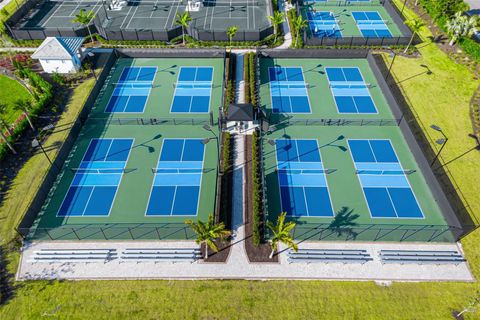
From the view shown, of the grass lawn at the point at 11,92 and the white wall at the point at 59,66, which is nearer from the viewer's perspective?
the grass lawn at the point at 11,92

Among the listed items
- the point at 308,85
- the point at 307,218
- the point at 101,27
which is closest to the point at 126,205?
the point at 307,218

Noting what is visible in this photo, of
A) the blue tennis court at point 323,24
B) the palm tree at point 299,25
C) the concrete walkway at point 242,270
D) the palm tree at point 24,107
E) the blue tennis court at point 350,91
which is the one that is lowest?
the concrete walkway at point 242,270

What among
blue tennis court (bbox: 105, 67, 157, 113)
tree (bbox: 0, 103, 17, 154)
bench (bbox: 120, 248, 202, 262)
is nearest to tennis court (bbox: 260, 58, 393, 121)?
blue tennis court (bbox: 105, 67, 157, 113)

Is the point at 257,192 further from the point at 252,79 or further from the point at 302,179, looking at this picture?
the point at 252,79

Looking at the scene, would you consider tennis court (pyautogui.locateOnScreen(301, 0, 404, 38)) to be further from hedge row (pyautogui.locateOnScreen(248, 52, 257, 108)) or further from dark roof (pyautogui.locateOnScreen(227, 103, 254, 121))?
dark roof (pyautogui.locateOnScreen(227, 103, 254, 121))

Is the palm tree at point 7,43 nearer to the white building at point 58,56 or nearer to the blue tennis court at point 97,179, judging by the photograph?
the white building at point 58,56

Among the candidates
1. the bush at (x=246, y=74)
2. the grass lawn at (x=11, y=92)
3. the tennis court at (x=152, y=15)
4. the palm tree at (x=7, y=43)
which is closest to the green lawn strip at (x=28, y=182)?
the grass lawn at (x=11, y=92)

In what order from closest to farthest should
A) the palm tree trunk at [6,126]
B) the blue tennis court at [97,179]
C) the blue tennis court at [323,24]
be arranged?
the blue tennis court at [97,179] → the palm tree trunk at [6,126] → the blue tennis court at [323,24]
